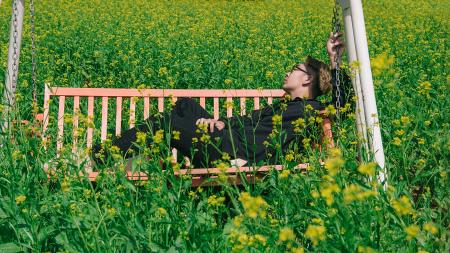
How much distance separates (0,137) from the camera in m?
3.39

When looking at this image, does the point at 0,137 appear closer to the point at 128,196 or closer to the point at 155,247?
the point at 128,196

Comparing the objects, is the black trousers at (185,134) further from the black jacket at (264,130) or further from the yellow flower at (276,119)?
the yellow flower at (276,119)

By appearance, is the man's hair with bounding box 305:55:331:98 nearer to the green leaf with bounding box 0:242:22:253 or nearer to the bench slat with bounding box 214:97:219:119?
the bench slat with bounding box 214:97:219:119

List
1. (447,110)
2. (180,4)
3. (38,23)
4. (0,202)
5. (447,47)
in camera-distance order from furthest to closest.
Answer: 1. (180,4)
2. (38,23)
3. (447,47)
4. (447,110)
5. (0,202)

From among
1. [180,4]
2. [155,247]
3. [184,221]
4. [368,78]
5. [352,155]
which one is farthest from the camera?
[180,4]

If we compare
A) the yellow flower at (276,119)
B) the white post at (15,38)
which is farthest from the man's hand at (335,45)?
the white post at (15,38)

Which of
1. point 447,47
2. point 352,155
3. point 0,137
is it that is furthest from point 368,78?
point 447,47

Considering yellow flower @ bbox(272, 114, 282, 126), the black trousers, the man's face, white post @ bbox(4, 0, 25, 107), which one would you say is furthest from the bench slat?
yellow flower @ bbox(272, 114, 282, 126)

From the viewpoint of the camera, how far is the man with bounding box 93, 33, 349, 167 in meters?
3.98

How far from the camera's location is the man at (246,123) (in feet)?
13.1

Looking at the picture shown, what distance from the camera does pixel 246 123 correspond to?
14.4 ft

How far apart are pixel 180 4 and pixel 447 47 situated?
33.0ft

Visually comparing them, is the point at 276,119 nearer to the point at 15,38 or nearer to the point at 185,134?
the point at 185,134

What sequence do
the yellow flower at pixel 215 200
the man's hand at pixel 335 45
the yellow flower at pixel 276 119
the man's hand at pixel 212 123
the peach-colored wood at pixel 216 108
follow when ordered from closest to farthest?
the yellow flower at pixel 215 200, the yellow flower at pixel 276 119, the man's hand at pixel 335 45, the man's hand at pixel 212 123, the peach-colored wood at pixel 216 108
